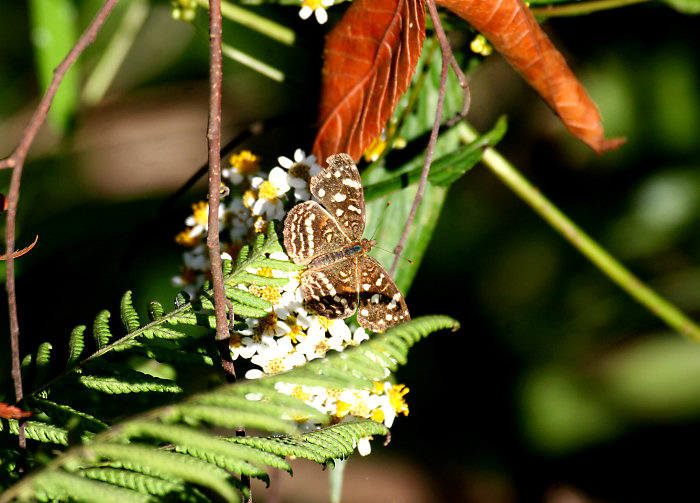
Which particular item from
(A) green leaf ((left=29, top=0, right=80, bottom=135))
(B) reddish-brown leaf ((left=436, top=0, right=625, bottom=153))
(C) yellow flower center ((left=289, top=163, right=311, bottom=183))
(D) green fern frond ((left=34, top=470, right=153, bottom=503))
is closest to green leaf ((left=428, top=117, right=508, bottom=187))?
(B) reddish-brown leaf ((left=436, top=0, right=625, bottom=153))

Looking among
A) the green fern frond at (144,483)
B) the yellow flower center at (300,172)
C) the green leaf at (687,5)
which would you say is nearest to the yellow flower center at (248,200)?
the yellow flower center at (300,172)

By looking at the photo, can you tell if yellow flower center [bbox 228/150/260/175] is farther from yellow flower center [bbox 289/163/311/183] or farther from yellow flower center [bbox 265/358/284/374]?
yellow flower center [bbox 265/358/284/374]

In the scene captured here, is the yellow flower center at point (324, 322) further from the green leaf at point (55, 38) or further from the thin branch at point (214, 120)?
the green leaf at point (55, 38)

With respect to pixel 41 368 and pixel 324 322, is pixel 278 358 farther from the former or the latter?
pixel 41 368

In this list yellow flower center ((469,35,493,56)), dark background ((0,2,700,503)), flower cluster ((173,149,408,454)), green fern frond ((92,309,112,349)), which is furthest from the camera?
dark background ((0,2,700,503))

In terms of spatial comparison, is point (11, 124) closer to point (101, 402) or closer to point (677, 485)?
point (101, 402)

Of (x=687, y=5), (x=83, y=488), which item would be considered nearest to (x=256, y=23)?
(x=687, y=5)
